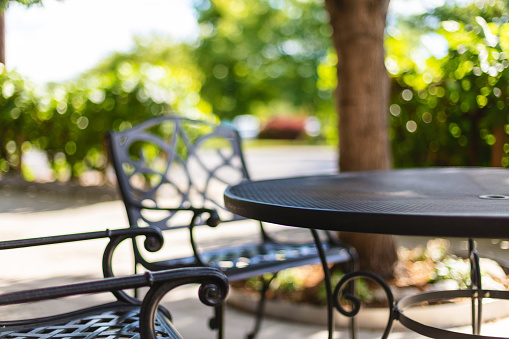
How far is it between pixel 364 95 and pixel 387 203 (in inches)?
77.9

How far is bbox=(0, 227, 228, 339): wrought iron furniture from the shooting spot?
3.60ft

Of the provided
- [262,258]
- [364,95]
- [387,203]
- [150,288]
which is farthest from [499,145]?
[150,288]

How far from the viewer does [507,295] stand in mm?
1986

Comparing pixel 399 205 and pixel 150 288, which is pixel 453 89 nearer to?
pixel 399 205

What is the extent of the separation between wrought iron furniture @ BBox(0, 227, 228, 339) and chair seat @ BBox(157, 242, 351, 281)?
1.70ft

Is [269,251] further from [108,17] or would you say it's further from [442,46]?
[108,17]

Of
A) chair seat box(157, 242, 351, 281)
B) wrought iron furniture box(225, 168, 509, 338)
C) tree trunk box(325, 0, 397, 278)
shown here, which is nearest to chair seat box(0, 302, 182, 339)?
wrought iron furniture box(225, 168, 509, 338)

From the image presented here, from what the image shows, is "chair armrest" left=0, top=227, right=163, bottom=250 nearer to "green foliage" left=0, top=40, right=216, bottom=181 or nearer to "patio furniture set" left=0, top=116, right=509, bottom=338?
"patio furniture set" left=0, top=116, right=509, bottom=338

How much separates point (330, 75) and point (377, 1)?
1654mm

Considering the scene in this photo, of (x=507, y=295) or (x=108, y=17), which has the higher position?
(x=108, y=17)

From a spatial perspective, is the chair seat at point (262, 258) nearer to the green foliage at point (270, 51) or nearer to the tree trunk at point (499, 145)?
the tree trunk at point (499, 145)

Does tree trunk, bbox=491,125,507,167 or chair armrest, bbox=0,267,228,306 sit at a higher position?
chair armrest, bbox=0,267,228,306

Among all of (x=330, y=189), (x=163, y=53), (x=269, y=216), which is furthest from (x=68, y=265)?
(x=163, y=53)

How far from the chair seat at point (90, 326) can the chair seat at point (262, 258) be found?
584mm
